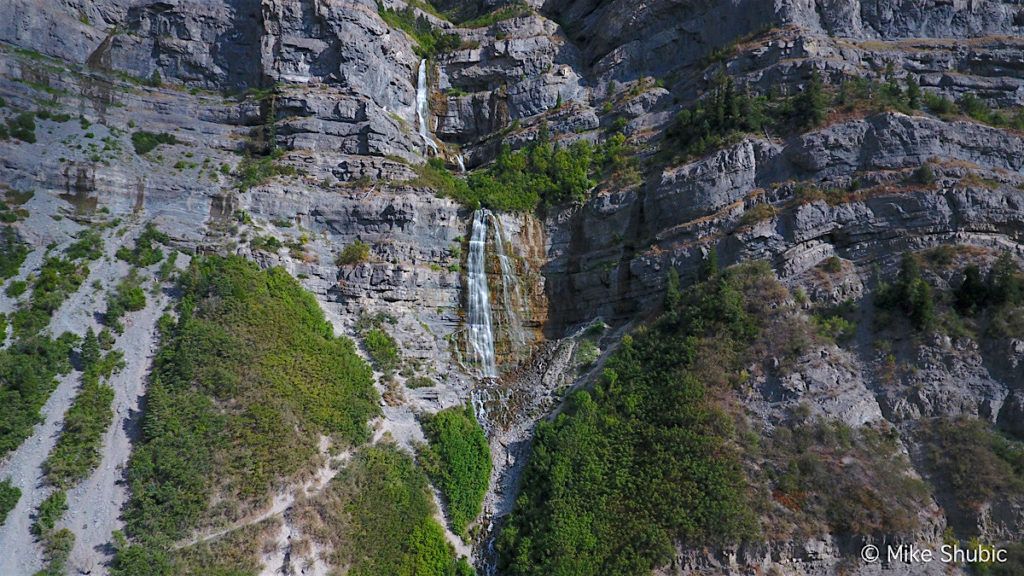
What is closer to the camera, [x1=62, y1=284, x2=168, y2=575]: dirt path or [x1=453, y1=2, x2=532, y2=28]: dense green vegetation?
[x1=62, y1=284, x2=168, y2=575]: dirt path

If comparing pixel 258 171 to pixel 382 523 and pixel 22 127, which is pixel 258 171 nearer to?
pixel 22 127

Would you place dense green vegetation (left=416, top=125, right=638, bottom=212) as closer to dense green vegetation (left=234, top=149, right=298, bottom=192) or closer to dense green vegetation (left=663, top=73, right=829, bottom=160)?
dense green vegetation (left=663, top=73, right=829, bottom=160)

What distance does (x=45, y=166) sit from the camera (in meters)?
31.3

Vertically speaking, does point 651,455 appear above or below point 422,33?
below

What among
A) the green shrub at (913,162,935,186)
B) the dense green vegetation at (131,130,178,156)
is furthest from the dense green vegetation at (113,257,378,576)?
the green shrub at (913,162,935,186)

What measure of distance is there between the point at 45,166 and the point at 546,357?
1179 inches

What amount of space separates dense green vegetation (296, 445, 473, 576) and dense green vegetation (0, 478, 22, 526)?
32.6 feet

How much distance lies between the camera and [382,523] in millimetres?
24016

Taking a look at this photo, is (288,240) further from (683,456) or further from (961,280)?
(961,280)

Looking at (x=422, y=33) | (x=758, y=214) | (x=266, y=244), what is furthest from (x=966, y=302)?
(x=422, y=33)

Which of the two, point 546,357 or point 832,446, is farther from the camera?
point 546,357

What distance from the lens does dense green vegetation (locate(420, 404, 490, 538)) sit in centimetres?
2614

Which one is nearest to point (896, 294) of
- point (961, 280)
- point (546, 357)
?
point (961, 280)

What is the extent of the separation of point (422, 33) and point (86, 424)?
4274 centimetres
